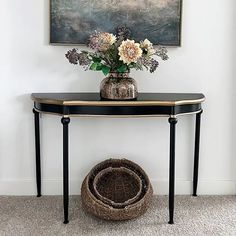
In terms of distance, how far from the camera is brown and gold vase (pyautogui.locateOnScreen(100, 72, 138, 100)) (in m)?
2.53

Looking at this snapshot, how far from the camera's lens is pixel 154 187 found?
3.02 m

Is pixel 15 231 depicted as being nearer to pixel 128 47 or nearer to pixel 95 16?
pixel 128 47

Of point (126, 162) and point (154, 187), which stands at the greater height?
point (126, 162)

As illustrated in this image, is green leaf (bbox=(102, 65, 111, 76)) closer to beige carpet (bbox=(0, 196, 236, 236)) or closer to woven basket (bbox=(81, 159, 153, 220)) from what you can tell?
woven basket (bbox=(81, 159, 153, 220))

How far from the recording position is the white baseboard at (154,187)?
2.98 meters

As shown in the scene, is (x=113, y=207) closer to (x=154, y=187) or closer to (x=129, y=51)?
(x=154, y=187)

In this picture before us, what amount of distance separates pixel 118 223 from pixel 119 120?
757mm

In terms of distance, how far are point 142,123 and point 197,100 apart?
514 mm

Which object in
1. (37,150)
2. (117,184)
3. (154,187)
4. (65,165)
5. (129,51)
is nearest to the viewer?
(129,51)

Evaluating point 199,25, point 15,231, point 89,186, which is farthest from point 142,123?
point 15,231

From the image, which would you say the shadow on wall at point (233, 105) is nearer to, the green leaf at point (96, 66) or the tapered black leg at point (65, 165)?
the green leaf at point (96, 66)

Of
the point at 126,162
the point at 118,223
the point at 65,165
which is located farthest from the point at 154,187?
the point at 65,165

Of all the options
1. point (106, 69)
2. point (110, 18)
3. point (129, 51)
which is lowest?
point (106, 69)

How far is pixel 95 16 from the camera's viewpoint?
2787 millimetres
